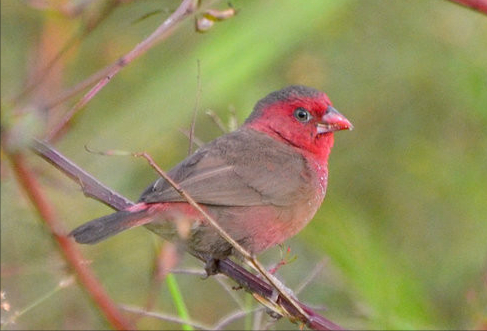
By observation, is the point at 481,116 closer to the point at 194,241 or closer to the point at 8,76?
the point at 194,241

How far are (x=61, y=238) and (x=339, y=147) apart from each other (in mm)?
3583

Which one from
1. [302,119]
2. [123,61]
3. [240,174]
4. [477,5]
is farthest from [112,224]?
[477,5]

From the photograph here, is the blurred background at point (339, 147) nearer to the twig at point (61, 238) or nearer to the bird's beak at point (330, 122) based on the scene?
the bird's beak at point (330, 122)

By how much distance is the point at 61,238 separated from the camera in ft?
5.62

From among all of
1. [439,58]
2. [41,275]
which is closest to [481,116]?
[439,58]

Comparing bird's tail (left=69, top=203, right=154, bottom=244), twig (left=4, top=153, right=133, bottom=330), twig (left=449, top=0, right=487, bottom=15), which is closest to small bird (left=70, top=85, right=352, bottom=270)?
bird's tail (left=69, top=203, right=154, bottom=244)

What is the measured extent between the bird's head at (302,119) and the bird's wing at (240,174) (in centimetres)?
10

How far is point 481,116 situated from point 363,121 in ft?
2.90

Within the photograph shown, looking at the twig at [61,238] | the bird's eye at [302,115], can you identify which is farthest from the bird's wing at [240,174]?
the twig at [61,238]

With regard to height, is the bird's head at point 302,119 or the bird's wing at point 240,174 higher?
the bird's head at point 302,119

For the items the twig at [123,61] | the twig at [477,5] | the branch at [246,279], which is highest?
the twig at [477,5]

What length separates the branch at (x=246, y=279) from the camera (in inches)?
98.8

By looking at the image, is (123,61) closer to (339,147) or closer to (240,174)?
(240,174)

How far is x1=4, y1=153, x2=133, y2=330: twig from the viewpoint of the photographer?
1613 mm
